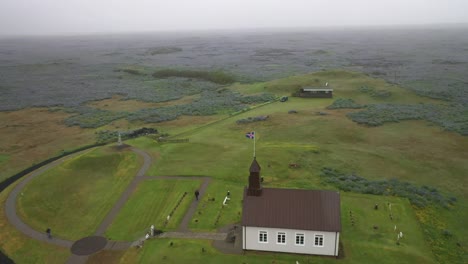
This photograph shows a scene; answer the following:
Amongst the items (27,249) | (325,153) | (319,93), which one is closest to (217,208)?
(27,249)

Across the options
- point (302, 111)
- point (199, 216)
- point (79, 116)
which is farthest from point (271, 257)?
point (79, 116)

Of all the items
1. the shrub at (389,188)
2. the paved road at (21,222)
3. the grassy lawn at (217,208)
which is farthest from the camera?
the shrub at (389,188)

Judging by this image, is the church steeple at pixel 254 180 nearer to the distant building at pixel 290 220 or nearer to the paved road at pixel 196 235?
the distant building at pixel 290 220

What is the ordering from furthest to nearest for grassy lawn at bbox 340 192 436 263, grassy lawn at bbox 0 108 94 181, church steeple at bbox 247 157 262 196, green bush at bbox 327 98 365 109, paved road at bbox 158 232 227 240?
green bush at bbox 327 98 365 109, grassy lawn at bbox 0 108 94 181, paved road at bbox 158 232 227 240, grassy lawn at bbox 340 192 436 263, church steeple at bbox 247 157 262 196

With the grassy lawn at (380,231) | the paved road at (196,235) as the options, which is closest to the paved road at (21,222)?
the paved road at (196,235)

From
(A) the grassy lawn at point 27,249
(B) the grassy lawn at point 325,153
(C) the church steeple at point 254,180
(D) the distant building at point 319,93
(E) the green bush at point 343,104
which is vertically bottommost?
(A) the grassy lawn at point 27,249

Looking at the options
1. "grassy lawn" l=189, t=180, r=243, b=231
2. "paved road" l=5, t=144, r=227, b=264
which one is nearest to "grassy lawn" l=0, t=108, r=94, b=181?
"paved road" l=5, t=144, r=227, b=264

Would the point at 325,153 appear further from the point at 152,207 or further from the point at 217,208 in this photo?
the point at 152,207

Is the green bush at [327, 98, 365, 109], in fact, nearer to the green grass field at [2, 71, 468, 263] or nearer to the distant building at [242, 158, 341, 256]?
the green grass field at [2, 71, 468, 263]

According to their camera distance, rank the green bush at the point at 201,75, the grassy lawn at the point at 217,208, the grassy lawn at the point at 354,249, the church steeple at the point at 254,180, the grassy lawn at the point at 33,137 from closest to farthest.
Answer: the grassy lawn at the point at 354,249 → the church steeple at the point at 254,180 → the grassy lawn at the point at 217,208 → the grassy lawn at the point at 33,137 → the green bush at the point at 201,75

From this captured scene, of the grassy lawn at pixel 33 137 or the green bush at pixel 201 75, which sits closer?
the grassy lawn at pixel 33 137
